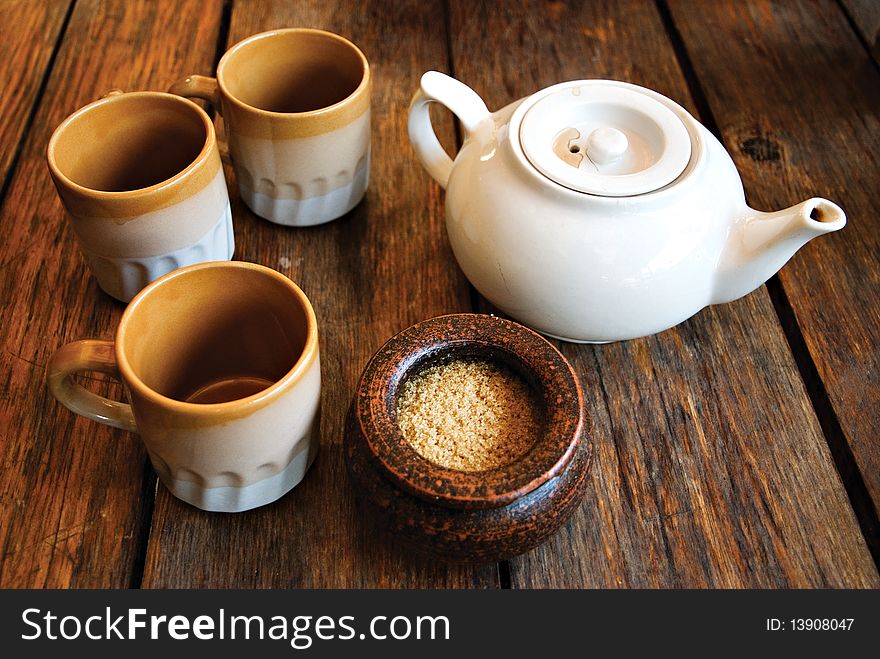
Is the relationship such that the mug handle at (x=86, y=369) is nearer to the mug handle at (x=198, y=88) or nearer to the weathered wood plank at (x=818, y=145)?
the mug handle at (x=198, y=88)

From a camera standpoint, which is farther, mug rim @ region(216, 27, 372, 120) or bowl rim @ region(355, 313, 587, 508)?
mug rim @ region(216, 27, 372, 120)

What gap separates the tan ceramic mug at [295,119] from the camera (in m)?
0.69

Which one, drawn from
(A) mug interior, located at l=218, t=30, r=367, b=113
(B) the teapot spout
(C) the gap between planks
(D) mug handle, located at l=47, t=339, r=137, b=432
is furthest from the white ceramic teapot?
(C) the gap between planks

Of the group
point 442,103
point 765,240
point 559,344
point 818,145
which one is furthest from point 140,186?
point 818,145

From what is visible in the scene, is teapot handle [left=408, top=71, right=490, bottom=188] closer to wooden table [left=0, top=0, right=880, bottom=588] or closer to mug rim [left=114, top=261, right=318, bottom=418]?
wooden table [left=0, top=0, right=880, bottom=588]

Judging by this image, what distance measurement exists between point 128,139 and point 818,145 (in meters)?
0.66

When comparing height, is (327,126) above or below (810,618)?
above

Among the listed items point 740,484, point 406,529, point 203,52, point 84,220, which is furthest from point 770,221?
point 203,52

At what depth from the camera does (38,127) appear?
2.74 feet

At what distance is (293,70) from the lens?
0.77m

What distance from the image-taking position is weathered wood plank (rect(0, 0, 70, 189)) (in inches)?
32.7

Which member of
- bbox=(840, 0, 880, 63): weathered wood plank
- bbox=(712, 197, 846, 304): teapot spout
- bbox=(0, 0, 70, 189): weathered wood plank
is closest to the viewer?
bbox=(712, 197, 846, 304): teapot spout

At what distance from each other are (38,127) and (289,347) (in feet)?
1.46

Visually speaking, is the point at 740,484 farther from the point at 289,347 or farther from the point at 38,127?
the point at 38,127
